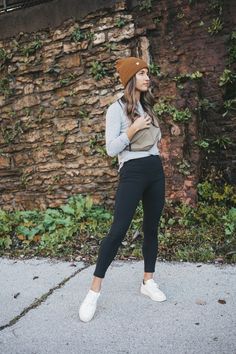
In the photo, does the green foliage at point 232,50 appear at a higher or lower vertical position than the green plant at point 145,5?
lower

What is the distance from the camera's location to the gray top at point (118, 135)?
2.79m

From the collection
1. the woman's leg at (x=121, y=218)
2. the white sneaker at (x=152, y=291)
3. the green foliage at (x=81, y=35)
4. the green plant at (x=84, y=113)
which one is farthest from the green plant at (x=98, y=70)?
the white sneaker at (x=152, y=291)

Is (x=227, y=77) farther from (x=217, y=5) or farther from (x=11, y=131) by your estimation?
(x=11, y=131)

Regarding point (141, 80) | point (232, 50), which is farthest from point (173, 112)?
point (141, 80)

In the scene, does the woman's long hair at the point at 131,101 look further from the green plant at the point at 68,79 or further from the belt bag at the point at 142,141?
the green plant at the point at 68,79

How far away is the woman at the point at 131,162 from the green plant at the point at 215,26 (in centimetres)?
224

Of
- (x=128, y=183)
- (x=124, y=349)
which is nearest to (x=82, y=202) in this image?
(x=128, y=183)

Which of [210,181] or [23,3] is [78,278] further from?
[23,3]

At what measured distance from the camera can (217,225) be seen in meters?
4.38

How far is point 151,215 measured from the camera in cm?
300

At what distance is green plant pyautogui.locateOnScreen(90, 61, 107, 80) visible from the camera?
503cm

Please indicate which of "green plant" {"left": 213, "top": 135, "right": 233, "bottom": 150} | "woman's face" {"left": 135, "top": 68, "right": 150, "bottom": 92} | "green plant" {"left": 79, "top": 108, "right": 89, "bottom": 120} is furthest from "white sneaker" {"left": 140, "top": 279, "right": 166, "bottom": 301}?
"green plant" {"left": 79, "top": 108, "right": 89, "bottom": 120}

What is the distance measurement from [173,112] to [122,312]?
2.62 metres

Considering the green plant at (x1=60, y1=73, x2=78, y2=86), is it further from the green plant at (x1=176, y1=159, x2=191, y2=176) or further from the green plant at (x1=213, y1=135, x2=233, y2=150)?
the green plant at (x1=213, y1=135, x2=233, y2=150)
